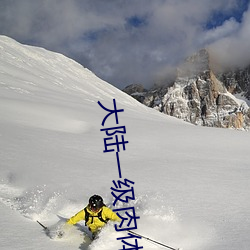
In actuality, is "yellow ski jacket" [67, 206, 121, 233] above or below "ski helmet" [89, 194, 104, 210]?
below

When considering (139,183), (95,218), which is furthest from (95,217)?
(139,183)

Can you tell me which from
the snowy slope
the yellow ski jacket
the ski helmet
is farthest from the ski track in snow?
the ski helmet

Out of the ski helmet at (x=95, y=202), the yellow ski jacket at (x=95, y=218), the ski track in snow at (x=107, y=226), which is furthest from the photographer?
the yellow ski jacket at (x=95, y=218)

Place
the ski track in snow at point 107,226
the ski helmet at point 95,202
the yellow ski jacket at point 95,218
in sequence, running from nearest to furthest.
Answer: the ski track in snow at point 107,226, the ski helmet at point 95,202, the yellow ski jacket at point 95,218

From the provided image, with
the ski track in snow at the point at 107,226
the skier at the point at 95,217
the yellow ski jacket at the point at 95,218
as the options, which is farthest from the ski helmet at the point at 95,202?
the ski track in snow at the point at 107,226

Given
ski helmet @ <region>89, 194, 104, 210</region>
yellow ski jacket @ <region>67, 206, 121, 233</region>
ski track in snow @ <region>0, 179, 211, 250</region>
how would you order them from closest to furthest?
ski track in snow @ <region>0, 179, 211, 250</region>
ski helmet @ <region>89, 194, 104, 210</region>
yellow ski jacket @ <region>67, 206, 121, 233</region>

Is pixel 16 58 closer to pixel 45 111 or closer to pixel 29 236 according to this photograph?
pixel 45 111

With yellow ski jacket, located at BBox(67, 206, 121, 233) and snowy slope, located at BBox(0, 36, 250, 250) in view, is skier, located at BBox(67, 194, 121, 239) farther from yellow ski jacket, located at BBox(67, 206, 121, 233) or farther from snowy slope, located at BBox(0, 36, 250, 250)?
snowy slope, located at BBox(0, 36, 250, 250)

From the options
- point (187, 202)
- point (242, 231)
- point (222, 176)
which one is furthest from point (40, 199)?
point (222, 176)

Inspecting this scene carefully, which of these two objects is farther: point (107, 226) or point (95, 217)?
point (95, 217)

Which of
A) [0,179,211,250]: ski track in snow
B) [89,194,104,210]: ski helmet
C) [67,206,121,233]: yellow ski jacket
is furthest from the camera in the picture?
[67,206,121,233]: yellow ski jacket

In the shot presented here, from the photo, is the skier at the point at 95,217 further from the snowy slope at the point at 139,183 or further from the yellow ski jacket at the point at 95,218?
the snowy slope at the point at 139,183

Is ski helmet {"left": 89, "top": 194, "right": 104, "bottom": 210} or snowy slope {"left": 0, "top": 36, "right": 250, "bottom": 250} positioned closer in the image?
snowy slope {"left": 0, "top": 36, "right": 250, "bottom": 250}

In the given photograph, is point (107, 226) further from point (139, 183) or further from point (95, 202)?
point (139, 183)
